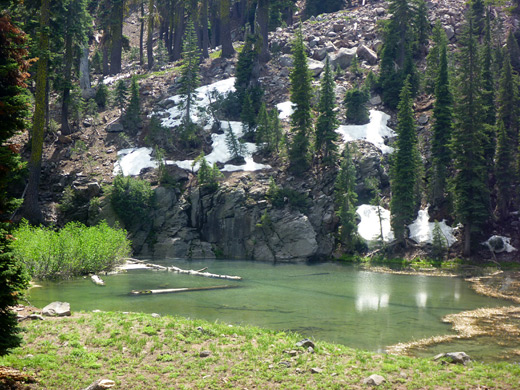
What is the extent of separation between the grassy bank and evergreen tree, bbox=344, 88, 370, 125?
54065 millimetres

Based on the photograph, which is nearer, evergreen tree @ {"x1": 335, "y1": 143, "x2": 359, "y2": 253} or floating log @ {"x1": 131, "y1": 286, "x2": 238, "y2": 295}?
floating log @ {"x1": 131, "y1": 286, "x2": 238, "y2": 295}

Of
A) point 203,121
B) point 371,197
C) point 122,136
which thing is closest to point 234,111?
point 203,121

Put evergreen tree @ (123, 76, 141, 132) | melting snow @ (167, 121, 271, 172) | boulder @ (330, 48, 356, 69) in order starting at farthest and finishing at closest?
1. boulder @ (330, 48, 356, 69)
2. evergreen tree @ (123, 76, 141, 132)
3. melting snow @ (167, 121, 271, 172)

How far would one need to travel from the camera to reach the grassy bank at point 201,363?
36.6 feet

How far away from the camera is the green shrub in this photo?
50000mm

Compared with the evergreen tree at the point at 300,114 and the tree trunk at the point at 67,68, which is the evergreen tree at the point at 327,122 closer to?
the evergreen tree at the point at 300,114

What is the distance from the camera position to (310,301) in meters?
26.3

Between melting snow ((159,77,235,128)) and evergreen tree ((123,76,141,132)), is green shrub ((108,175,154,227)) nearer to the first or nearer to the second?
evergreen tree ((123,76,141,132))

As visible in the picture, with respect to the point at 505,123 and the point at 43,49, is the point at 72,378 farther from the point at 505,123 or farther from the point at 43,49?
Result: the point at 505,123

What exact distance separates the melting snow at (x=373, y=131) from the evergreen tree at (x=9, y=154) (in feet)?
174

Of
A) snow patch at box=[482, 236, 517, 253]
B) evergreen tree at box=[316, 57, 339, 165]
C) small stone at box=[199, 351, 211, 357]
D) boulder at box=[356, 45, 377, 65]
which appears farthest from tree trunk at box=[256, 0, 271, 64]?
small stone at box=[199, 351, 211, 357]

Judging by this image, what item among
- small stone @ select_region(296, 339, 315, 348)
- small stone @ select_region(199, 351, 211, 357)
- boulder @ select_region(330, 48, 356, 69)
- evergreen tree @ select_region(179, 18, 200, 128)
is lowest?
small stone @ select_region(199, 351, 211, 357)

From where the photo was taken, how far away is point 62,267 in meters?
29.9

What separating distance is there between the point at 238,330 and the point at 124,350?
13.1ft
